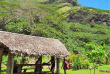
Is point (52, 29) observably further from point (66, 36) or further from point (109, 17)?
point (109, 17)

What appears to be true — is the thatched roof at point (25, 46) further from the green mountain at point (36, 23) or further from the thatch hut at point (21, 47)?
the green mountain at point (36, 23)

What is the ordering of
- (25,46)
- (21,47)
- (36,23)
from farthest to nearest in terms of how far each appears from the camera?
(36,23) < (25,46) < (21,47)

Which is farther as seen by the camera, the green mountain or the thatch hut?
the green mountain

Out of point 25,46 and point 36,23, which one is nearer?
point 25,46

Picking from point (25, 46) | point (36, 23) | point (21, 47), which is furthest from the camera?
point (36, 23)

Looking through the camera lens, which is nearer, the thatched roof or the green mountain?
the thatched roof

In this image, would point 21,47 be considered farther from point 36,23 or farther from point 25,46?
point 36,23

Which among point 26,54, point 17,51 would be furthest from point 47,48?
point 17,51

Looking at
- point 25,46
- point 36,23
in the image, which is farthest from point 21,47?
point 36,23

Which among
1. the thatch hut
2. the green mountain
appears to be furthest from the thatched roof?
the green mountain

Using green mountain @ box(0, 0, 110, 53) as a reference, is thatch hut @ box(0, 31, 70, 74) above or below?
below

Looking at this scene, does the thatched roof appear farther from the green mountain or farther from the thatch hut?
the green mountain

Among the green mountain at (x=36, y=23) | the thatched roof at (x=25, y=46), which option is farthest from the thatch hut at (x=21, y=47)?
the green mountain at (x=36, y=23)

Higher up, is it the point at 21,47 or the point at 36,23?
the point at 36,23
